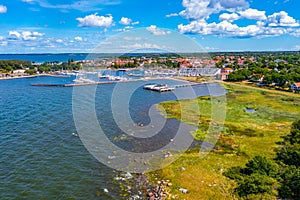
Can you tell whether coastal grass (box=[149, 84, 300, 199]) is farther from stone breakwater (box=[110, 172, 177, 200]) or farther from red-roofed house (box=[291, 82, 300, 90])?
red-roofed house (box=[291, 82, 300, 90])

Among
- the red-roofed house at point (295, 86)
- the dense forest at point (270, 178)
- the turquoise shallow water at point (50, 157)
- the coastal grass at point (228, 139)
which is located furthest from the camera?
the red-roofed house at point (295, 86)

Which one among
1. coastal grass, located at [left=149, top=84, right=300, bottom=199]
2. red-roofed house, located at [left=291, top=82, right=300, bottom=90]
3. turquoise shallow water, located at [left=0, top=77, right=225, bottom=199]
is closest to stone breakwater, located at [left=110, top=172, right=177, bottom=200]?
coastal grass, located at [left=149, top=84, right=300, bottom=199]

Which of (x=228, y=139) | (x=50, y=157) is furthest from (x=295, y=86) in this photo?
(x=50, y=157)

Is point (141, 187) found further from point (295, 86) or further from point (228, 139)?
point (295, 86)

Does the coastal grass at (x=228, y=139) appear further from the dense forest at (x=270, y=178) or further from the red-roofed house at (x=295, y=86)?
the red-roofed house at (x=295, y=86)

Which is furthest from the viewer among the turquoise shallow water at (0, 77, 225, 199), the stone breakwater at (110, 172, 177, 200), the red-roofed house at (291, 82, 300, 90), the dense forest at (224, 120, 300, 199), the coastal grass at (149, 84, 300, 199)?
the red-roofed house at (291, 82, 300, 90)

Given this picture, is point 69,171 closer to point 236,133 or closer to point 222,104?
point 236,133

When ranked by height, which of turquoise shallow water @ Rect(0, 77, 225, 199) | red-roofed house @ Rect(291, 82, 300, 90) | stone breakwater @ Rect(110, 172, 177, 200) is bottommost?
stone breakwater @ Rect(110, 172, 177, 200)

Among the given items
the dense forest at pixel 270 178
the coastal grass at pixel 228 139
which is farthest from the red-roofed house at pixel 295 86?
the dense forest at pixel 270 178

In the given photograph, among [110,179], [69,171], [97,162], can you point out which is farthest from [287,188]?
[69,171]
